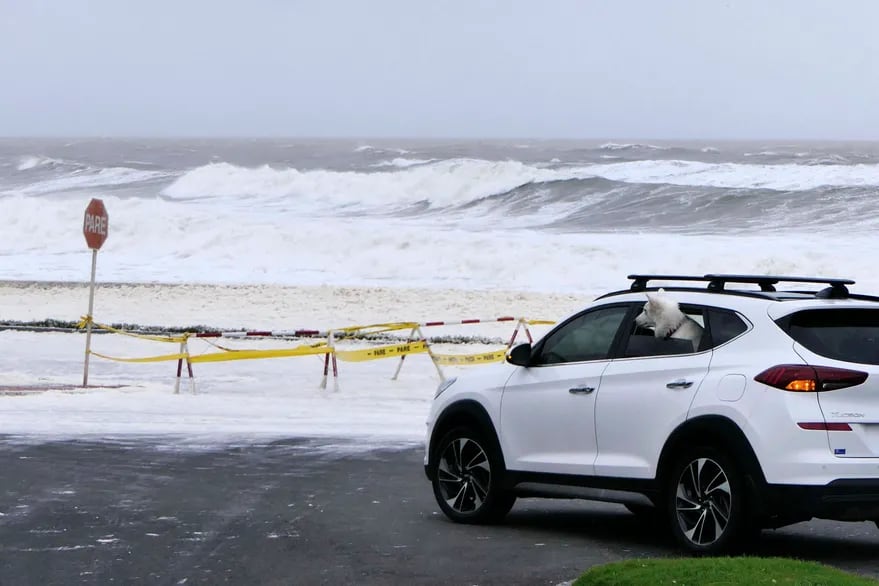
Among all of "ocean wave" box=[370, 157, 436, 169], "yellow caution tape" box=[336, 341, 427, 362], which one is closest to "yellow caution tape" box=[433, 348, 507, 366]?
"yellow caution tape" box=[336, 341, 427, 362]

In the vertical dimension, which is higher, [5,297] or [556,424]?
[556,424]

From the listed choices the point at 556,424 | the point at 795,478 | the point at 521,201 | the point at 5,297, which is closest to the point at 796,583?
the point at 795,478

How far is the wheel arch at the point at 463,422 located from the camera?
9.84m

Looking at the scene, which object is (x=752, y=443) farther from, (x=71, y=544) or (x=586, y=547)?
(x=71, y=544)

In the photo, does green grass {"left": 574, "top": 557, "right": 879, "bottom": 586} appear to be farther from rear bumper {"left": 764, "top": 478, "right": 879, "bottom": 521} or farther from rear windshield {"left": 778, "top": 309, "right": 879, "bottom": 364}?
rear windshield {"left": 778, "top": 309, "right": 879, "bottom": 364}

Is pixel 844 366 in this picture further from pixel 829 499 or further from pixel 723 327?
pixel 723 327

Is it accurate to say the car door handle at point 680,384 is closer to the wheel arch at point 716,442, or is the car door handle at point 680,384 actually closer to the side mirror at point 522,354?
the wheel arch at point 716,442

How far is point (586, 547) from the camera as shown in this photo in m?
9.09

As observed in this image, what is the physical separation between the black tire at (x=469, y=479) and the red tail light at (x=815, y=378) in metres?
2.37

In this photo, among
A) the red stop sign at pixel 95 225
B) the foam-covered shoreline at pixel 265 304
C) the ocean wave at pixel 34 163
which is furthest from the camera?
the ocean wave at pixel 34 163

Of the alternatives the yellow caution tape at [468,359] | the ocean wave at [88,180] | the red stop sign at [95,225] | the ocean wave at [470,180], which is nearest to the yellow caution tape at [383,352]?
the yellow caution tape at [468,359]

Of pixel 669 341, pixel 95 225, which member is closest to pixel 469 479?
pixel 669 341

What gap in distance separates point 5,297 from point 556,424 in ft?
84.6

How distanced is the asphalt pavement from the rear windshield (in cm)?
121
